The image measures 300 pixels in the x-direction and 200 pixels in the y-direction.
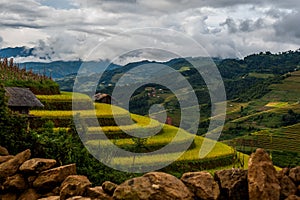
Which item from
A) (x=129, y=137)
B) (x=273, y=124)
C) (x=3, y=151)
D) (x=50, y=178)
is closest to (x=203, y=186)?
(x=50, y=178)

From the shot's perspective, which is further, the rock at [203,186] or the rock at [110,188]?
the rock at [110,188]

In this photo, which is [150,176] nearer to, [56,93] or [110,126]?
[110,126]

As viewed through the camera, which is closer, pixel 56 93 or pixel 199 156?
pixel 199 156

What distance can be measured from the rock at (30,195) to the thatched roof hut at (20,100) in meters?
19.4

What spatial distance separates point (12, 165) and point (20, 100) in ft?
64.0

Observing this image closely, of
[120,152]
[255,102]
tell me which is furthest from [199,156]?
[255,102]

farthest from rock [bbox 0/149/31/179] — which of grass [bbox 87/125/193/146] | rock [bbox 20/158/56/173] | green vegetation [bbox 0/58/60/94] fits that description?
green vegetation [bbox 0/58/60/94]

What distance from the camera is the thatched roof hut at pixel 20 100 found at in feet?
106

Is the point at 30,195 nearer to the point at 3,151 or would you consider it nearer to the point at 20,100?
the point at 3,151

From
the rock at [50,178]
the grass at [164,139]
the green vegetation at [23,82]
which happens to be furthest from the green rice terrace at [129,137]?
the rock at [50,178]

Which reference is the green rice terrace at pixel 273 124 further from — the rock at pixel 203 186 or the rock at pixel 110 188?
the rock at pixel 110 188

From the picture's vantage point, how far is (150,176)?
1162cm

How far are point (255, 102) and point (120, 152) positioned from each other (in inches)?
5856

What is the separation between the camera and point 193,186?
1180 cm
